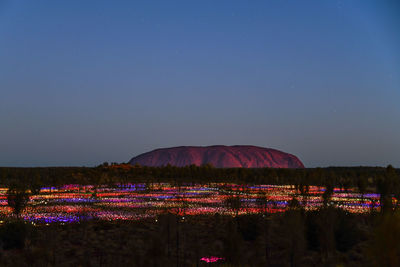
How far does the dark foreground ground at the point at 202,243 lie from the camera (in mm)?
8531

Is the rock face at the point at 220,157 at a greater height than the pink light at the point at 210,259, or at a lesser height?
greater

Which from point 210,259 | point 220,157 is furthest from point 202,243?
point 220,157

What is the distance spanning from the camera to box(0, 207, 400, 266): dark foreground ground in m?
8.53

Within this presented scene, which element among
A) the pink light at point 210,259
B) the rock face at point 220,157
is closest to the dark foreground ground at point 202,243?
the pink light at point 210,259

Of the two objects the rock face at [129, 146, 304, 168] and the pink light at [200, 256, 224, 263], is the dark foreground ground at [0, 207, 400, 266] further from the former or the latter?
the rock face at [129, 146, 304, 168]

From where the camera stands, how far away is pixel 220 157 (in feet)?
529

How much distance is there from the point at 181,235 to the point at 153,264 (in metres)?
7.97

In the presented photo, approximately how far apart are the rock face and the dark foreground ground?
13911cm

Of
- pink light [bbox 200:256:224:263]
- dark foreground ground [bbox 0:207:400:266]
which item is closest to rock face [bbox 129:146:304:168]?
dark foreground ground [bbox 0:207:400:266]

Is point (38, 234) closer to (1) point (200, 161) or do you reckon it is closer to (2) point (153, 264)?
(2) point (153, 264)

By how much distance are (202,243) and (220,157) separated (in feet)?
490

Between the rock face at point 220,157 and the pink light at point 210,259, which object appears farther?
the rock face at point 220,157

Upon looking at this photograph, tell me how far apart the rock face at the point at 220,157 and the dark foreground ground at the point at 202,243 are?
13911 cm

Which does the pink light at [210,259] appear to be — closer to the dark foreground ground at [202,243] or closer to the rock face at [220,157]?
the dark foreground ground at [202,243]
